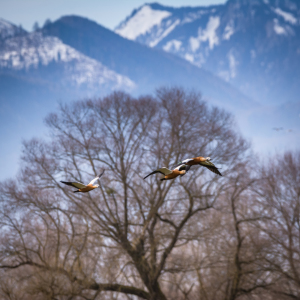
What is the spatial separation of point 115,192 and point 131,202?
0.99 m

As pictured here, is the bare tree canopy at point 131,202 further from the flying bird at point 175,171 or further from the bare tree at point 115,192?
the flying bird at point 175,171

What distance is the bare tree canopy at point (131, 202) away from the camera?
15008 mm

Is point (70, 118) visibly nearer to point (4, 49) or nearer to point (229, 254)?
point (229, 254)

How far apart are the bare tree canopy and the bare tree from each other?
64 millimetres

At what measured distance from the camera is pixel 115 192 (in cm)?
1594

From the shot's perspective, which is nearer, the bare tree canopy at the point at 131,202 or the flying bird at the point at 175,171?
the flying bird at the point at 175,171

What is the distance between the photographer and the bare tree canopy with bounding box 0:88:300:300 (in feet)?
49.2

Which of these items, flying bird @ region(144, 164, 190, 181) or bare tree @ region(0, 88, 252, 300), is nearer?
flying bird @ region(144, 164, 190, 181)

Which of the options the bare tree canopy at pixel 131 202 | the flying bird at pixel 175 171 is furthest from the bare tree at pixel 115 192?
the flying bird at pixel 175 171

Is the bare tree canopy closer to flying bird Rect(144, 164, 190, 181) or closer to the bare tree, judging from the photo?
the bare tree

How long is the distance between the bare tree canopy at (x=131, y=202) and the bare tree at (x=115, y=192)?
6 centimetres

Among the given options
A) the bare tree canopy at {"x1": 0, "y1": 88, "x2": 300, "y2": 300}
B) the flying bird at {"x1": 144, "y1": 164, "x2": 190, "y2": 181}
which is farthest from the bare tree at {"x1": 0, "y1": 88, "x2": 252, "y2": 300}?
the flying bird at {"x1": 144, "y1": 164, "x2": 190, "y2": 181}

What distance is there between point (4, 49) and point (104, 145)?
671 ft

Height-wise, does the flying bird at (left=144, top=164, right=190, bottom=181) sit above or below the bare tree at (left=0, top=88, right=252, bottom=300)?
below
